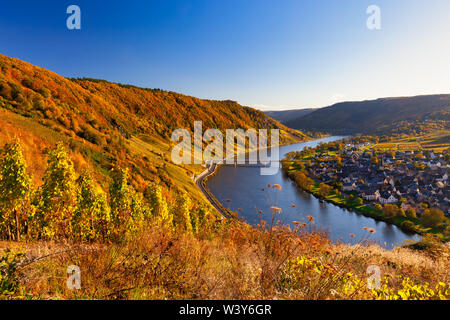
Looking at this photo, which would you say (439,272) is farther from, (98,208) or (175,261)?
(98,208)

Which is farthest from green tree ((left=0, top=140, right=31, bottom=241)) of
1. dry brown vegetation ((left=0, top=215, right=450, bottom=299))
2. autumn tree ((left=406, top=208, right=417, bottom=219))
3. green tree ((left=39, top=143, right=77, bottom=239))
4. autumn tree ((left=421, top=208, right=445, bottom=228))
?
autumn tree ((left=406, top=208, right=417, bottom=219))

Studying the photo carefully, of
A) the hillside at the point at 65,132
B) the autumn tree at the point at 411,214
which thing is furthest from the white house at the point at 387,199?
the hillside at the point at 65,132

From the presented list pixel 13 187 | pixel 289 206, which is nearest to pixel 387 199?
pixel 289 206

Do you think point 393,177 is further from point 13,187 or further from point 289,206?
point 13,187

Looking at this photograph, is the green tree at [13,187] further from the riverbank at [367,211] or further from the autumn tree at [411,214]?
the autumn tree at [411,214]
